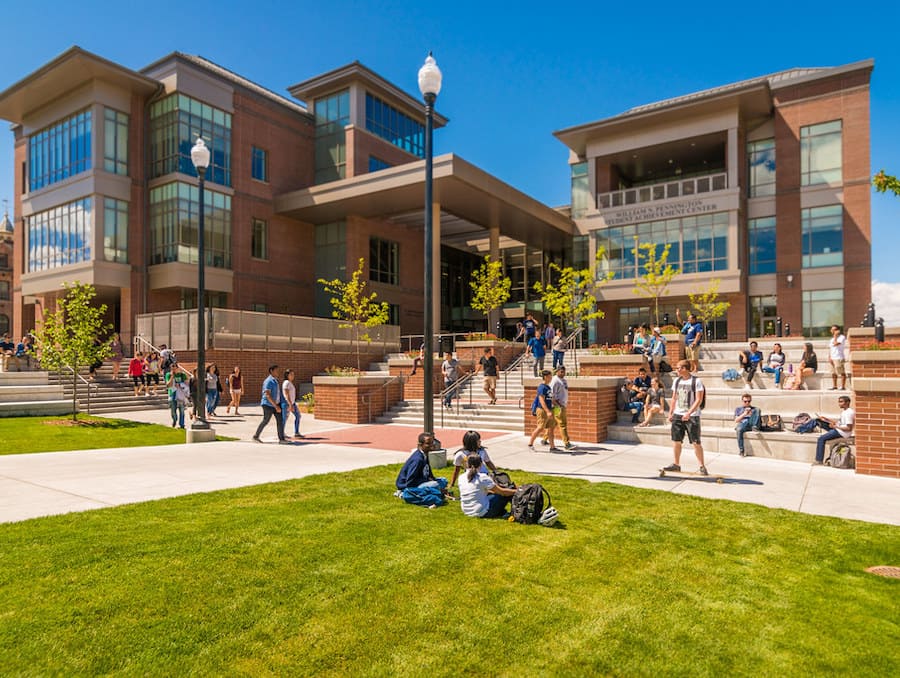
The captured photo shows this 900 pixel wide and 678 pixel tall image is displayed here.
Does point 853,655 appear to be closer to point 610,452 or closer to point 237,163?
point 610,452

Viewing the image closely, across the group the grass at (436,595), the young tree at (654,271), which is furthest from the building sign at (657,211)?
the grass at (436,595)

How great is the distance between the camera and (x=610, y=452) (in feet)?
41.6

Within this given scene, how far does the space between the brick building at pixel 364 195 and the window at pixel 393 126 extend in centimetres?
15

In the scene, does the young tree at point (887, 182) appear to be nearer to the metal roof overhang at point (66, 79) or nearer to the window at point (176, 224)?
the window at point (176, 224)

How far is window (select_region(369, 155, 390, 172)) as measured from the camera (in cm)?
3807

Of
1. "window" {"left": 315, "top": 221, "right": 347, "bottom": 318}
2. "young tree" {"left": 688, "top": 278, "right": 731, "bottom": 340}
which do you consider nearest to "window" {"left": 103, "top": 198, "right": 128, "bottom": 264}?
"window" {"left": 315, "top": 221, "right": 347, "bottom": 318}

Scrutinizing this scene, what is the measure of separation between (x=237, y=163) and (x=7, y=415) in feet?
64.4

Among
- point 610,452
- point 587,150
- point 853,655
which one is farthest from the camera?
point 587,150

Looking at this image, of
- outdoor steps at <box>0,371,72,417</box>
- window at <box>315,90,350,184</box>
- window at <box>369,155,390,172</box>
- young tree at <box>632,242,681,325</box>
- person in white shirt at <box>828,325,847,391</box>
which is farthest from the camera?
window at <box>369,155,390,172</box>

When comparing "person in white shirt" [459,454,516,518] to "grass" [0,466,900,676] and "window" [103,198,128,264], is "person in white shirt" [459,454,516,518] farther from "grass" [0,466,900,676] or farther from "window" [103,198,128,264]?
"window" [103,198,128,264]

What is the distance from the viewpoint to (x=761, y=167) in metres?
35.8

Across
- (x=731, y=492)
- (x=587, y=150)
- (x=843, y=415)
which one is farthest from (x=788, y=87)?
(x=731, y=492)

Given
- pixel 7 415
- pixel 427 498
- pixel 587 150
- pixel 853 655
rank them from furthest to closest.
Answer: pixel 587 150, pixel 7 415, pixel 427 498, pixel 853 655

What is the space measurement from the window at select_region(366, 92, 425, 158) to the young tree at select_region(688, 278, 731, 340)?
21.0 m
